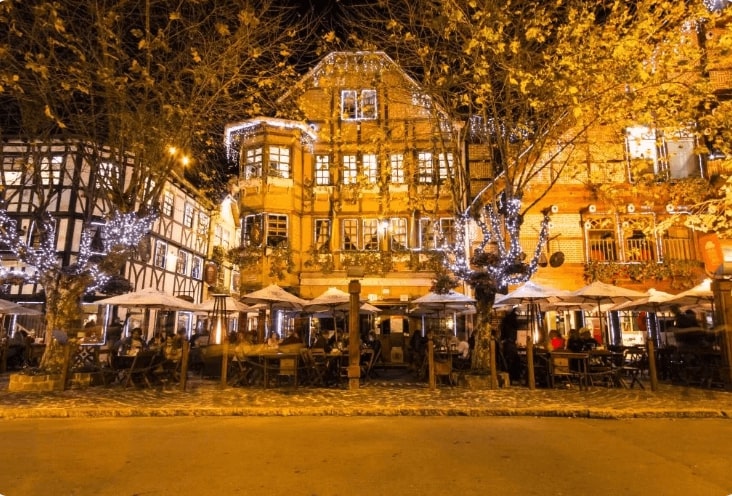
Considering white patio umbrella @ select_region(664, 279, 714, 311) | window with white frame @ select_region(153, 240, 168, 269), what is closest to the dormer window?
window with white frame @ select_region(153, 240, 168, 269)

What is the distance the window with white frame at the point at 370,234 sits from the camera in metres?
22.2

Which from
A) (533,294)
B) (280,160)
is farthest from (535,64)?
(280,160)

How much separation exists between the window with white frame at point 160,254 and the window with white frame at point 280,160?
291 inches

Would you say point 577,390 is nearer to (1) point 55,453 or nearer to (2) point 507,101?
(2) point 507,101

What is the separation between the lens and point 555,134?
1468 centimetres

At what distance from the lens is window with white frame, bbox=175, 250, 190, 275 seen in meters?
26.2

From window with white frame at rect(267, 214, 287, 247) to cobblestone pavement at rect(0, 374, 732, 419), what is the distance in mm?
10379

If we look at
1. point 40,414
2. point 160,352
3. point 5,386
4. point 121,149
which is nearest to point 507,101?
point 121,149

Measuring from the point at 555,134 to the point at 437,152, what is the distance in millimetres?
7985

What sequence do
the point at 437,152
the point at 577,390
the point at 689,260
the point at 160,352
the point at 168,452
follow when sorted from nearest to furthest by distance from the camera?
the point at 168,452 → the point at 577,390 → the point at 160,352 → the point at 689,260 → the point at 437,152

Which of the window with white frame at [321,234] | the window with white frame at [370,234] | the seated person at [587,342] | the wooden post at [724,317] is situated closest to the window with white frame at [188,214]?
the window with white frame at [321,234]

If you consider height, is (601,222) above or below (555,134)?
below

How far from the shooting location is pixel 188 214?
27734 mm

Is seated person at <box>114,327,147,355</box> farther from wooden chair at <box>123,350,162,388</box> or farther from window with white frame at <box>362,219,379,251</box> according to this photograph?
window with white frame at <box>362,219,379,251</box>
